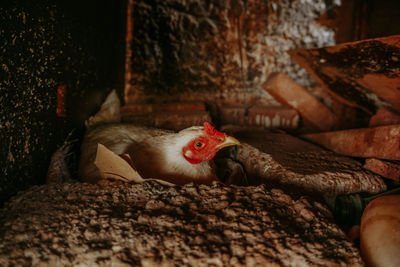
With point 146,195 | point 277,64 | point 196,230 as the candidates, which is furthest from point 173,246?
point 277,64

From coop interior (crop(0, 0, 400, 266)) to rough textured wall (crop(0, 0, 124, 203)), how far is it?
1 cm

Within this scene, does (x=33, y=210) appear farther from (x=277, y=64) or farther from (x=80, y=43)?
(x=277, y=64)

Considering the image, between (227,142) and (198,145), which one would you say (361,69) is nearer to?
(227,142)

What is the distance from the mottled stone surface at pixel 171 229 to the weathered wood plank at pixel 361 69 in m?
1.15

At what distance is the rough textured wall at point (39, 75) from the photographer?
4.59 feet

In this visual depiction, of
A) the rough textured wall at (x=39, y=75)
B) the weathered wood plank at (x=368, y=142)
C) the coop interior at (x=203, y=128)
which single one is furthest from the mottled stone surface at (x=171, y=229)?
the weathered wood plank at (x=368, y=142)

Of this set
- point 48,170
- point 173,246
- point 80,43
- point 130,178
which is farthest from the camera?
point 80,43

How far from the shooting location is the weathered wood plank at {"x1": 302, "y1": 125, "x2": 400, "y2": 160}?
6.02ft

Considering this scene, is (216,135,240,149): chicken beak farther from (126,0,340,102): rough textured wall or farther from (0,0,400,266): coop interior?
(126,0,340,102): rough textured wall

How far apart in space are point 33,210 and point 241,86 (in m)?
2.66

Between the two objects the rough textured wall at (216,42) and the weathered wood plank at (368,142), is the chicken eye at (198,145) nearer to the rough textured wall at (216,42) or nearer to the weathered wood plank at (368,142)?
the weathered wood plank at (368,142)

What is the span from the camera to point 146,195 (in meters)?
1.42

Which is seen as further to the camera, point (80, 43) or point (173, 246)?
point (80, 43)

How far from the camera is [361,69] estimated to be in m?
2.05
